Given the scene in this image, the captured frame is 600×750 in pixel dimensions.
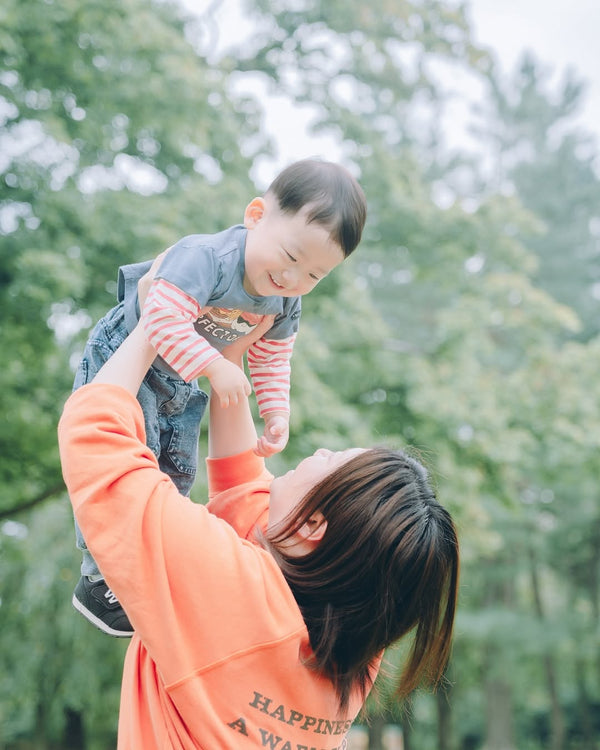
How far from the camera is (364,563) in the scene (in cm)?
158

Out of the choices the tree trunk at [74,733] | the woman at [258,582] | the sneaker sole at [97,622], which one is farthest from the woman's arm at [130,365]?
the tree trunk at [74,733]

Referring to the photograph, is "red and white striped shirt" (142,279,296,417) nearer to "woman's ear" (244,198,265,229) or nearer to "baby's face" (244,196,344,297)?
"baby's face" (244,196,344,297)

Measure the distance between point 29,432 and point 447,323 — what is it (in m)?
3.94

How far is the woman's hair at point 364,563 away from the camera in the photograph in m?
1.57

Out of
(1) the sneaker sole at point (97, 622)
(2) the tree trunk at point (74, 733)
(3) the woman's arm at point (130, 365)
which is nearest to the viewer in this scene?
(3) the woman's arm at point (130, 365)

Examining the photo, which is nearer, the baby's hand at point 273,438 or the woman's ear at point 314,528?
the woman's ear at point 314,528

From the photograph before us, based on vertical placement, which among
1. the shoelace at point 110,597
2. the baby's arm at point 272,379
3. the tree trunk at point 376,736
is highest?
the baby's arm at point 272,379

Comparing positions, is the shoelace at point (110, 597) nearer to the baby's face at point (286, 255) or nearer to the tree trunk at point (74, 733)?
the baby's face at point (286, 255)

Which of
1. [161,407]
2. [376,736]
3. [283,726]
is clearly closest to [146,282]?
[161,407]

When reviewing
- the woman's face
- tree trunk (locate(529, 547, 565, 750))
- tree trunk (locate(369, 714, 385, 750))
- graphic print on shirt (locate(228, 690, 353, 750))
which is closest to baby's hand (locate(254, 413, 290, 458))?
the woman's face

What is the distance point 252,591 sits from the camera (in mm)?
1420

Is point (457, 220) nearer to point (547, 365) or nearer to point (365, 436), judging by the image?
point (547, 365)

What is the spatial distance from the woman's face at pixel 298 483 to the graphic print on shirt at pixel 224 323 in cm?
34

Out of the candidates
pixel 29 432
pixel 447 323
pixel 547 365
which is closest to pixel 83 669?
pixel 29 432
